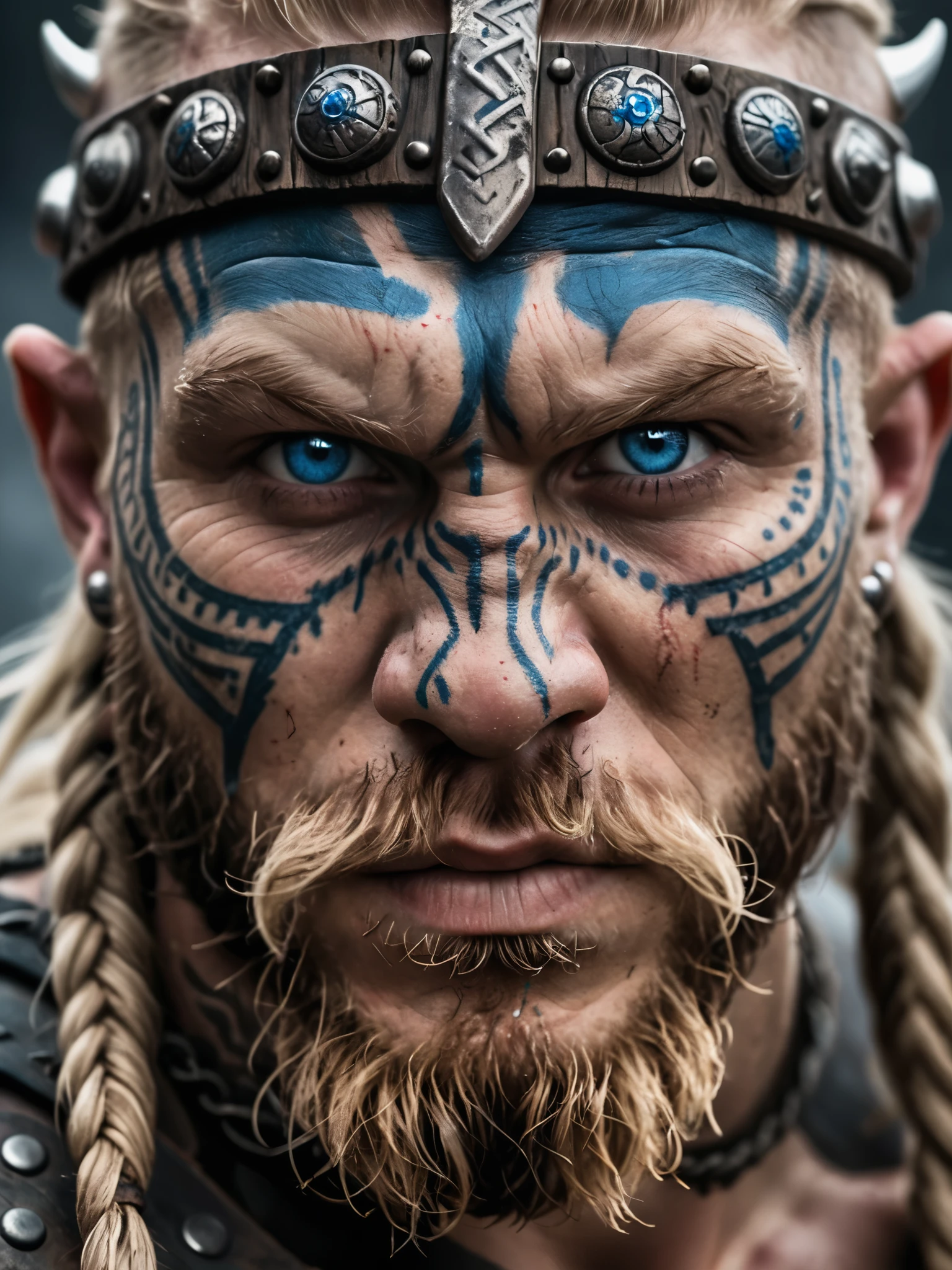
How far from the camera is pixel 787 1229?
2141mm

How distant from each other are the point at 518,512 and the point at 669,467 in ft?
0.67

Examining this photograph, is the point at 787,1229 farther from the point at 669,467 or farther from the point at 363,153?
the point at 363,153

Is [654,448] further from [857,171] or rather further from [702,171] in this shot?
[857,171]

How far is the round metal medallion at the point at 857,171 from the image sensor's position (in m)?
1.76

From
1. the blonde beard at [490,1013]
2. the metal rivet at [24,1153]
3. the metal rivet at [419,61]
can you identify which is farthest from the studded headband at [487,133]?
the metal rivet at [24,1153]

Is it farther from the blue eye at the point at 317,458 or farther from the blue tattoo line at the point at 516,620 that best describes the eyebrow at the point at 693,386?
the blue eye at the point at 317,458

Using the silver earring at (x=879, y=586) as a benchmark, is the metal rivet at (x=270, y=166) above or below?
above

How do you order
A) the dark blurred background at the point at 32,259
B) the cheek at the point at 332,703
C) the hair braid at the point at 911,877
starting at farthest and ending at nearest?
the dark blurred background at the point at 32,259
the hair braid at the point at 911,877
the cheek at the point at 332,703

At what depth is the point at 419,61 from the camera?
156 cm

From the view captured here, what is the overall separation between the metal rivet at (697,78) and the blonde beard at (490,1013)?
2.52ft

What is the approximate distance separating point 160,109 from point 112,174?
0.11 metres

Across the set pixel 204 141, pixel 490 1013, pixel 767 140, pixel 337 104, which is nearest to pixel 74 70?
pixel 204 141

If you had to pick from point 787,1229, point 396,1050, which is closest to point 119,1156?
point 396,1050

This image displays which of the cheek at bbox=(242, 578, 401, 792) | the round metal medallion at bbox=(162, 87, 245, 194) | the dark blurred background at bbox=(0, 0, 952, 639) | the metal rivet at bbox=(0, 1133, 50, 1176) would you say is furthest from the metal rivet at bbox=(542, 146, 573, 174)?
the dark blurred background at bbox=(0, 0, 952, 639)
